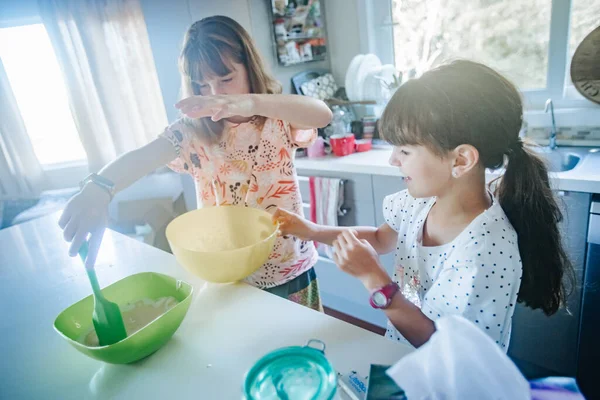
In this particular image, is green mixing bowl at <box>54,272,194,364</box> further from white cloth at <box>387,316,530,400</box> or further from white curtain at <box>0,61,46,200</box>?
white curtain at <box>0,61,46,200</box>

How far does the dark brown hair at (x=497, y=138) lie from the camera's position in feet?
2.37

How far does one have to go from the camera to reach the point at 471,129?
73 cm

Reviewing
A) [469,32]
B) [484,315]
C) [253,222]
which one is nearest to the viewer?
[484,315]

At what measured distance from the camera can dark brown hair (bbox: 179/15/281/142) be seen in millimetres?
1004

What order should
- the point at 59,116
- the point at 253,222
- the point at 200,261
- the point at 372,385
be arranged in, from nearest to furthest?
1. the point at 372,385
2. the point at 200,261
3. the point at 253,222
4. the point at 59,116

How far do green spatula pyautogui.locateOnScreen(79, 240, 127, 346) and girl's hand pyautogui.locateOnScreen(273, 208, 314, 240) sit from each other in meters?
0.42

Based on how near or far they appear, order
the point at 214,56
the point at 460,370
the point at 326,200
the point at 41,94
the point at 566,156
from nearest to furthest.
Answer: the point at 460,370
the point at 214,56
the point at 566,156
the point at 326,200
the point at 41,94

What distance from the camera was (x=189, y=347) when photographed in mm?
729

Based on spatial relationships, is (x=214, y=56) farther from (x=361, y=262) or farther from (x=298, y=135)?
(x=361, y=262)

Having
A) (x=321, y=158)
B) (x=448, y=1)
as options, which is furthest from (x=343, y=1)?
(x=321, y=158)

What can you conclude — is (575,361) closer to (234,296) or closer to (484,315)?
(484,315)

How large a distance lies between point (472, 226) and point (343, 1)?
1929 mm

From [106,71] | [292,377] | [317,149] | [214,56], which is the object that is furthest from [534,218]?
[106,71]

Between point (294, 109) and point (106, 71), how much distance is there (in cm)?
210
